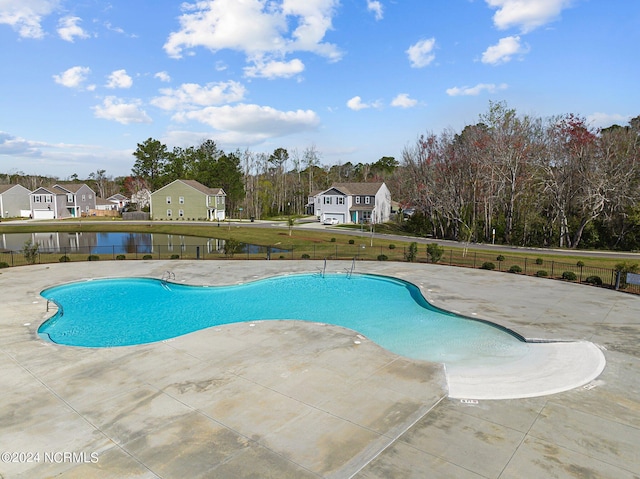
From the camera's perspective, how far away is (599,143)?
4597cm

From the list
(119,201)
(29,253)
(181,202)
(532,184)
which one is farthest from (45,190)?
(532,184)

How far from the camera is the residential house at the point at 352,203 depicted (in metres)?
69.7

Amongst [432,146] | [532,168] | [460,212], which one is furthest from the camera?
[432,146]

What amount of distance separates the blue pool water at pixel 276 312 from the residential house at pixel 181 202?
54.1 metres

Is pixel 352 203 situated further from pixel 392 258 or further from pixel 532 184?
pixel 392 258

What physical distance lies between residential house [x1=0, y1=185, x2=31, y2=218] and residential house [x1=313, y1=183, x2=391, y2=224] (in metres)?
64.7

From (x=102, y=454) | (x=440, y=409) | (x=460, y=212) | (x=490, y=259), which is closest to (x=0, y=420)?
(x=102, y=454)

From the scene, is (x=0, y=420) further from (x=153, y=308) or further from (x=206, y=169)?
(x=206, y=169)

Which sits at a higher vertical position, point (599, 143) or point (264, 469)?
point (599, 143)

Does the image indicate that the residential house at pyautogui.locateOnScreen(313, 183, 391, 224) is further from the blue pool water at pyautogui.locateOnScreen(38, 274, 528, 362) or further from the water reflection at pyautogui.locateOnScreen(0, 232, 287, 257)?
the blue pool water at pyautogui.locateOnScreen(38, 274, 528, 362)

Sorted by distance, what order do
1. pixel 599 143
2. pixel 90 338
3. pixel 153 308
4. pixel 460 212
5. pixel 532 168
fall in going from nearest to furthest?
pixel 90 338 < pixel 153 308 < pixel 599 143 < pixel 532 168 < pixel 460 212

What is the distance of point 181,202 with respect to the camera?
77.1 metres

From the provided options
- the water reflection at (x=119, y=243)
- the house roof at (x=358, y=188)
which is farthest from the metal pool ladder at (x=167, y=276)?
the house roof at (x=358, y=188)

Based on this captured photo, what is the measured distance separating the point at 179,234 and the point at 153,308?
39079 millimetres
